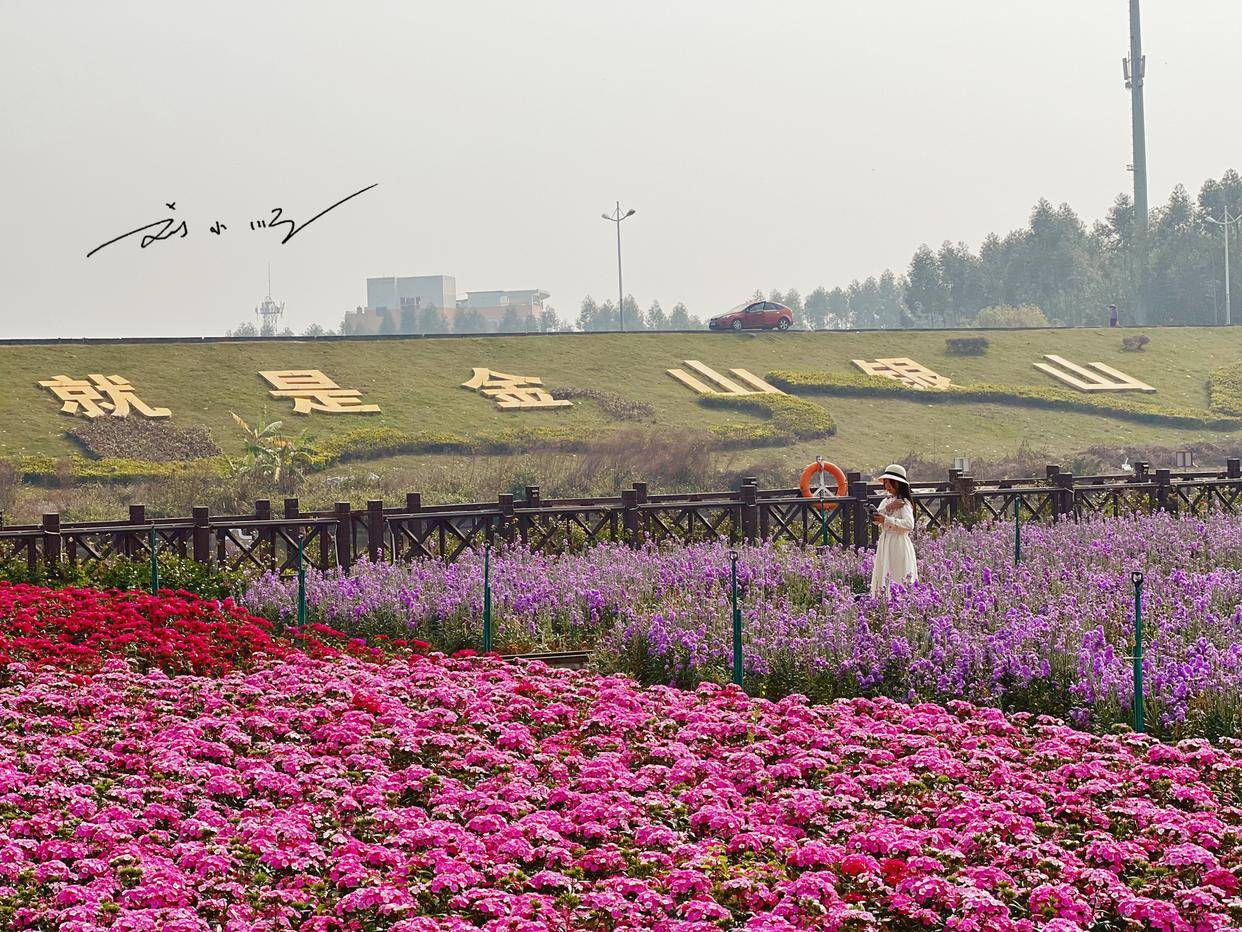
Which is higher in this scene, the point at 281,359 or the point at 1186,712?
the point at 281,359

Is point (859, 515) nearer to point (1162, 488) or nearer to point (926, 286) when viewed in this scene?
point (1162, 488)

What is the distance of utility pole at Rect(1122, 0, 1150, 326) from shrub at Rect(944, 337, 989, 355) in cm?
3936

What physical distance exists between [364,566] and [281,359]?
33.0 m

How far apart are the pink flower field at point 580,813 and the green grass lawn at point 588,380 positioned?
3012cm

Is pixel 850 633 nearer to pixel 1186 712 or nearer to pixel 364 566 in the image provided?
pixel 1186 712

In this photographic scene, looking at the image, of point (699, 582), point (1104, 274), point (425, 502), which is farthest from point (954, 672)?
point (1104, 274)

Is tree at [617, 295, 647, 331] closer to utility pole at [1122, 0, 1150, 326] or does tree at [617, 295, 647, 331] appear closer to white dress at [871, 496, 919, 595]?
utility pole at [1122, 0, 1150, 326]

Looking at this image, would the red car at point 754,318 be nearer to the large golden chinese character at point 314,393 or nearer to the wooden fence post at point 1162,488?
the large golden chinese character at point 314,393

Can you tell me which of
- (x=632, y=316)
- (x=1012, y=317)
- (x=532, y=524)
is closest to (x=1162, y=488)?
(x=532, y=524)

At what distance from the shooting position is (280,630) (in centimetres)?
1388

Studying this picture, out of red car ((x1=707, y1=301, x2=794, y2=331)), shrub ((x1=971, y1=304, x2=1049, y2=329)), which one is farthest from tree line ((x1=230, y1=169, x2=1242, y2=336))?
red car ((x1=707, y1=301, x2=794, y2=331))

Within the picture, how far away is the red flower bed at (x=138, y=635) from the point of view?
10.4 m

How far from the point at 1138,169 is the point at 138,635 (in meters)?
97.3

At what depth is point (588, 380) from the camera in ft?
159
